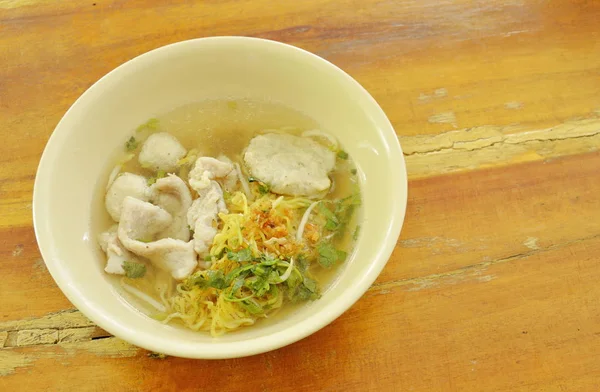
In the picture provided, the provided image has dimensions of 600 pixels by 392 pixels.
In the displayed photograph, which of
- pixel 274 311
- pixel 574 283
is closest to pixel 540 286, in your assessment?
pixel 574 283

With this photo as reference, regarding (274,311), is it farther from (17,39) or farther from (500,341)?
(17,39)

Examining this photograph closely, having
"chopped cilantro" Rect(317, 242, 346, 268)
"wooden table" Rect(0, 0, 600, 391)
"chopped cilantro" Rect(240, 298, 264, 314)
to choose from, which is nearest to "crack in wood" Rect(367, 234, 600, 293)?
"wooden table" Rect(0, 0, 600, 391)

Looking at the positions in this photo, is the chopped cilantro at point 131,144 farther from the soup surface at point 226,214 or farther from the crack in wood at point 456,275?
the crack in wood at point 456,275

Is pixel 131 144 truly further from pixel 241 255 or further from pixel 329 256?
pixel 329 256

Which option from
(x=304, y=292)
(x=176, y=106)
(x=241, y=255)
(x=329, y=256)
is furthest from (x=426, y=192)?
(x=176, y=106)

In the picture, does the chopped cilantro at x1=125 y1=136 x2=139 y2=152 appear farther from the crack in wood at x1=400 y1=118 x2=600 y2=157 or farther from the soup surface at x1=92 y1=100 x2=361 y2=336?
the crack in wood at x1=400 y1=118 x2=600 y2=157

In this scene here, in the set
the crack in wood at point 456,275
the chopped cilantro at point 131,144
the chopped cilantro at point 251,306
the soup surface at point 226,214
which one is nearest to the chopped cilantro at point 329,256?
the soup surface at point 226,214
